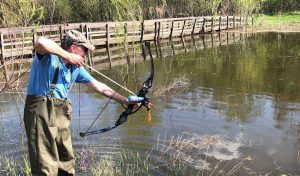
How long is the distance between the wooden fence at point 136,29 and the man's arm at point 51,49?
1468 centimetres

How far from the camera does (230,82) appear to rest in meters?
15.6

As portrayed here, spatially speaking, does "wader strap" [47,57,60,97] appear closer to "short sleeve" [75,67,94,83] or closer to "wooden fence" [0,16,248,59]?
"short sleeve" [75,67,94,83]

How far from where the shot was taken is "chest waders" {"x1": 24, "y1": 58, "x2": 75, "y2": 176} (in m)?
4.61

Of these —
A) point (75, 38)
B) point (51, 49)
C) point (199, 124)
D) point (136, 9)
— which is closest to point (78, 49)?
point (75, 38)

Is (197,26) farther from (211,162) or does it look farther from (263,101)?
(211,162)

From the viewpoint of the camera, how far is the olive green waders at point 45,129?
462 cm

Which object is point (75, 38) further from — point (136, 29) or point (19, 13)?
point (136, 29)

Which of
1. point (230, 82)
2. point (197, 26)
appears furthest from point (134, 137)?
point (197, 26)

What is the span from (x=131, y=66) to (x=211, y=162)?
445 inches

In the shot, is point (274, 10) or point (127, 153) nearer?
point (127, 153)

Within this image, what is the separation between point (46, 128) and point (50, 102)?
11.5 inches

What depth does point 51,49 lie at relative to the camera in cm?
414

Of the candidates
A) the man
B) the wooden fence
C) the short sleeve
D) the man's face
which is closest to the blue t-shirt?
the man

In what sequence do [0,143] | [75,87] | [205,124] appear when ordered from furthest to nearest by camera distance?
1. [75,87]
2. [205,124]
3. [0,143]
